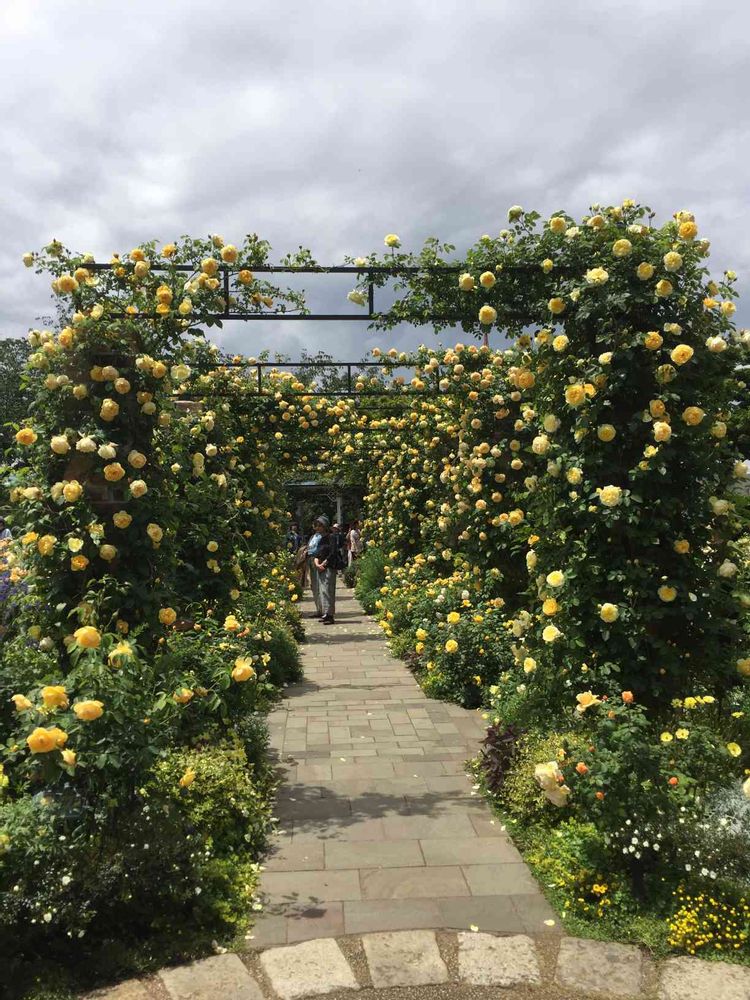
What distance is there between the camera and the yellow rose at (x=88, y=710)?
246 cm

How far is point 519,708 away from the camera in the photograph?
3.65 metres

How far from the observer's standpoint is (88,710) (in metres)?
2.46

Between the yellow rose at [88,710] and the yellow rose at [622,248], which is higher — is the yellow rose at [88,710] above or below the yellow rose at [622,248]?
below

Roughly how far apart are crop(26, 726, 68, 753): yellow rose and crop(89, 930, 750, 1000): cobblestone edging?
0.79 meters

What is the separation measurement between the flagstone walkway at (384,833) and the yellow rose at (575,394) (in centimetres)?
207

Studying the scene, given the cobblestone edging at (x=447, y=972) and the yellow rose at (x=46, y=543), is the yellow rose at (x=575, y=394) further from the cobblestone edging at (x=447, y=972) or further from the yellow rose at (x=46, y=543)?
the yellow rose at (x=46, y=543)

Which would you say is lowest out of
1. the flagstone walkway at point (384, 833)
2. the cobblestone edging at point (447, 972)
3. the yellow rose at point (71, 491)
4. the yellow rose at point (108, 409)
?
the flagstone walkway at point (384, 833)

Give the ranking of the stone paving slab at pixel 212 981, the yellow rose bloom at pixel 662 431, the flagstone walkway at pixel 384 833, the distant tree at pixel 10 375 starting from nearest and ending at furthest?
the stone paving slab at pixel 212 981
the flagstone walkway at pixel 384 833
the yellow rose bloom at pixel 662 431
the distant tree at pixel 10 375

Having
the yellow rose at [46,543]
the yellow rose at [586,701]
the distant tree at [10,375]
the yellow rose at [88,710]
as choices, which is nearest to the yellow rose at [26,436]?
the yellow rose at [46,543]

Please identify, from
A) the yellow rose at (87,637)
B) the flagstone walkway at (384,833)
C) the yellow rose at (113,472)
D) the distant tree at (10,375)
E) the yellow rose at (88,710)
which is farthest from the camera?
the distant tree at (10,375)

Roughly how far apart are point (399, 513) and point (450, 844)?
765 centimetres

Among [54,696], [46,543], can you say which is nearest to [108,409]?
[46,543]

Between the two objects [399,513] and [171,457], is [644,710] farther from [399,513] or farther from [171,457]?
[399,513]

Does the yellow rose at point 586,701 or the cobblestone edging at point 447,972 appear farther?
the yellow rose at point 586,701
